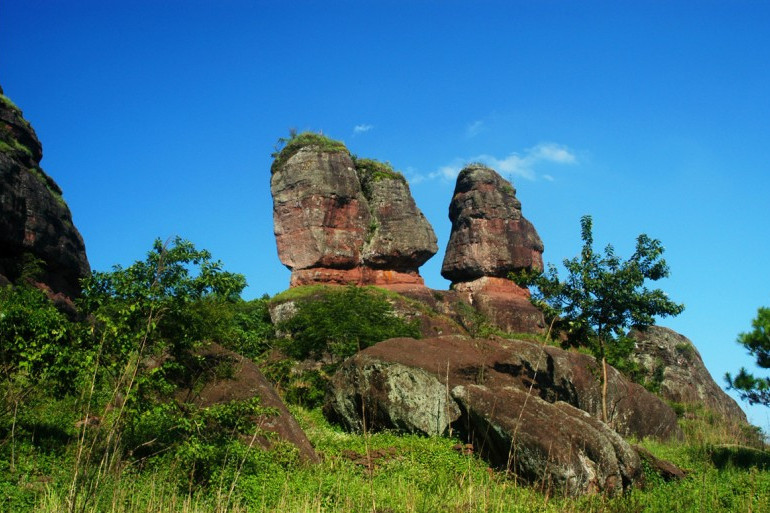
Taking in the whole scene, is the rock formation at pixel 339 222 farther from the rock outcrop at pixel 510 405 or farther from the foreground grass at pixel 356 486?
the foreground grass at pixel 356 486

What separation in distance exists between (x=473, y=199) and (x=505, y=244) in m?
4.18

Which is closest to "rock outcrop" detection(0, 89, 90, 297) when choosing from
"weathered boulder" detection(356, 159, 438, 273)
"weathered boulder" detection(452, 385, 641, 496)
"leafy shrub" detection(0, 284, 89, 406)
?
"leafy shrub" detection(0, 284, 89, 406)

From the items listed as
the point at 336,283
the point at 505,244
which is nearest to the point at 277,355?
the point at 336,283

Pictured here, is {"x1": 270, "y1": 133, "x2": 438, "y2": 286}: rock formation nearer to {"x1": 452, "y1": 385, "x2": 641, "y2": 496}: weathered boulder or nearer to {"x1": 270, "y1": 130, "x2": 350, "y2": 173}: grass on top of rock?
{"x1": 270, "y1": 130, "x2": 350, "y2": 173}: grass on top of rock

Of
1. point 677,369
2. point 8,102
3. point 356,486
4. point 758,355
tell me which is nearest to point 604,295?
point 758,355

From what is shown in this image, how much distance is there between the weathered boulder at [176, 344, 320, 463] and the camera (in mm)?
11453

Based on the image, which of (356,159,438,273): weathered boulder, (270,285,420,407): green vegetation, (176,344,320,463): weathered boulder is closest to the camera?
(176,344,320,463): weathered boulder

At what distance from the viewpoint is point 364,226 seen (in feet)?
136

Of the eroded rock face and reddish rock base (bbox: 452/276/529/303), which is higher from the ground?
the eroded rock face

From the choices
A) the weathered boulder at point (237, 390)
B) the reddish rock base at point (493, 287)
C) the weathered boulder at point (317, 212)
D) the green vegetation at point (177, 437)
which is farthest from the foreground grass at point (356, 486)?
the reddish rock base at point (493, 287)

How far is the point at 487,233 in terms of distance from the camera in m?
45.6

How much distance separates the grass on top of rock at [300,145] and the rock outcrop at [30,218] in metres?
14.4

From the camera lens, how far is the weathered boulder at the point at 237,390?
11453 millimetres

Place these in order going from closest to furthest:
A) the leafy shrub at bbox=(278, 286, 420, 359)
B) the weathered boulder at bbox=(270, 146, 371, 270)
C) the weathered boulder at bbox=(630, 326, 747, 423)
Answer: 1. the leafy shrub at bbox=(278, 286, 420, 359)
2. the weathered boulder at bbox=(630, 326, 747, 423)
3. the weathered boulder at bbox=(270, 146, 371, 270)
